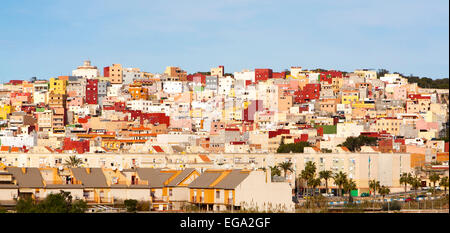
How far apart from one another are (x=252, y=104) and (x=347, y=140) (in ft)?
66.1

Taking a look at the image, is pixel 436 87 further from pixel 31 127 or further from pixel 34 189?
pixel 34 189

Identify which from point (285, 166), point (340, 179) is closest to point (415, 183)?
point (340, 179)

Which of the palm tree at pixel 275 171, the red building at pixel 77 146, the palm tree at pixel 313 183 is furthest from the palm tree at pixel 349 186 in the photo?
the red building at pixel 77 146

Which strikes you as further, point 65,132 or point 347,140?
point 65,132

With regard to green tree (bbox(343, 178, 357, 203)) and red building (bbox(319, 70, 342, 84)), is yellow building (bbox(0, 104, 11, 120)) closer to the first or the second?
red building (bbox(319, 70, 342, 84))

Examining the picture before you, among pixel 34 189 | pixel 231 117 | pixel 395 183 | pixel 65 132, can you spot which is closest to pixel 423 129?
pixel 231 117

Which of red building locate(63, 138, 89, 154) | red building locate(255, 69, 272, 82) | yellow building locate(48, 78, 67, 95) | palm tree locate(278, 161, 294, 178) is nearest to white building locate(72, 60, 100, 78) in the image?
yellow building locate(48, 78, 67, 95)

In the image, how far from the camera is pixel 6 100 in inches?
2854

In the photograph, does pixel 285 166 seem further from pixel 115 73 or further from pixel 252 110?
pixel 115 73

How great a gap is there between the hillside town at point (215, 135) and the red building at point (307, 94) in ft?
0.31

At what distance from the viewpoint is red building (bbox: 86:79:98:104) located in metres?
72.6

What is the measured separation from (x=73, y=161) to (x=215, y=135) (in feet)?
51.9

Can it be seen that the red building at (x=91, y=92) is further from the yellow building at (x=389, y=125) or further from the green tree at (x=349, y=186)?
the green tree at (x=349, y=186)
